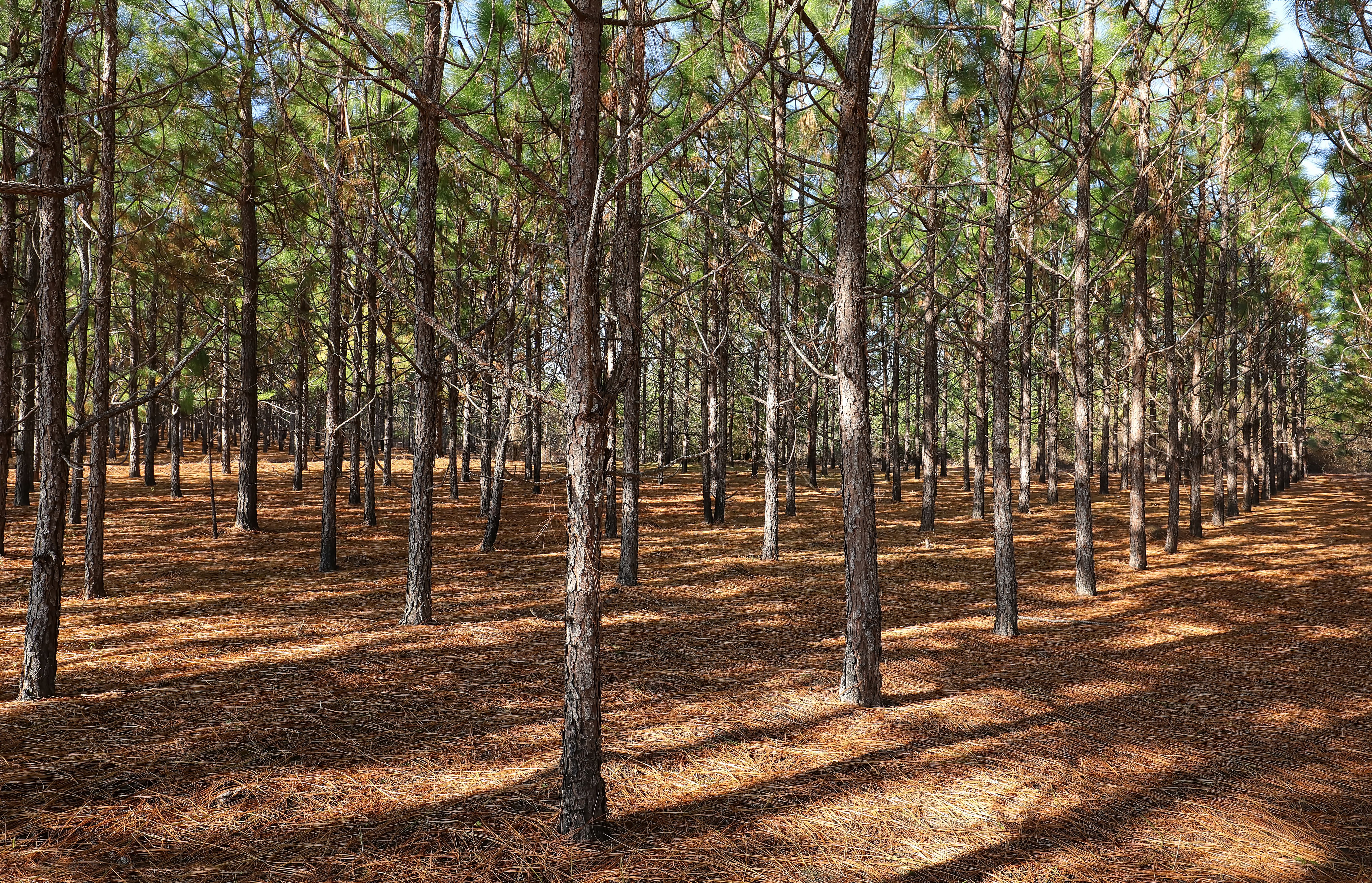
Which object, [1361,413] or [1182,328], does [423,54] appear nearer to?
[1182,328]

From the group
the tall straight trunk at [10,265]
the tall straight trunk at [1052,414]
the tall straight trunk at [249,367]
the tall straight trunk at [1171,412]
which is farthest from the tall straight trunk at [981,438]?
the tall straight trunk at [10,265]

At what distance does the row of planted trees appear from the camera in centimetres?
403

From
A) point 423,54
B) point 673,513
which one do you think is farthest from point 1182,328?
point 423,54

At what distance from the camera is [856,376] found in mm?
4727

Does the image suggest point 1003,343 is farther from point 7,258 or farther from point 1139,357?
point 7,258

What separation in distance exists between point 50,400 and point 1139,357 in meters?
11.5

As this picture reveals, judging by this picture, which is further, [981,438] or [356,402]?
[981,438]

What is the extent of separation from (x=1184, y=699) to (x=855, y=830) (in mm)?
3343

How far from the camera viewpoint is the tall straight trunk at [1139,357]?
9.98 metres

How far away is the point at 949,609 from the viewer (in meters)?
7.76

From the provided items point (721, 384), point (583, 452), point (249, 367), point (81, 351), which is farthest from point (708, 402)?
point (583, 452)

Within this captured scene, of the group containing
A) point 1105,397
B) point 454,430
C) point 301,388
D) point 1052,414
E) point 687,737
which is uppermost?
point 301,388

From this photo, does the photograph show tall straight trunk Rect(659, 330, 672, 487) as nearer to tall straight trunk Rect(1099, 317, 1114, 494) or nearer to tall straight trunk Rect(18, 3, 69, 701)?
tall straight trunk Rect(1099, 317, 1114, 494)

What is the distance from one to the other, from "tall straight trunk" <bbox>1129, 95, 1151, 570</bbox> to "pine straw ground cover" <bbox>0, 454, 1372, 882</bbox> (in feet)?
6.27
